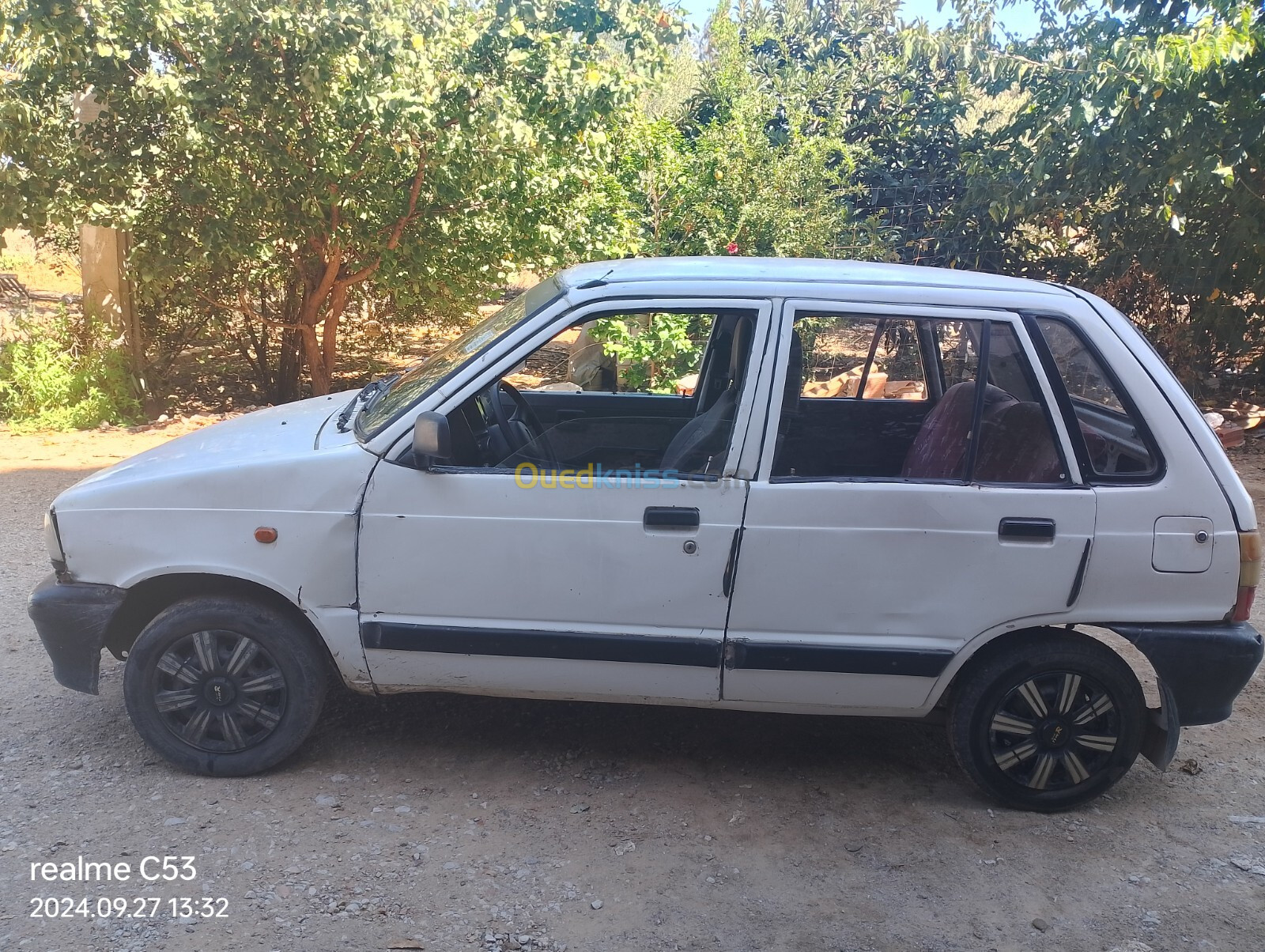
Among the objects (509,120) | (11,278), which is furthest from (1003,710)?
(11,278)

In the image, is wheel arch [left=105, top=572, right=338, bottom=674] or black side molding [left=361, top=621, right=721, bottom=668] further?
wheel arch [left=105, top=572, right=338, bottom=674]

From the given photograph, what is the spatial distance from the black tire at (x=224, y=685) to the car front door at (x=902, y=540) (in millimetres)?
1509

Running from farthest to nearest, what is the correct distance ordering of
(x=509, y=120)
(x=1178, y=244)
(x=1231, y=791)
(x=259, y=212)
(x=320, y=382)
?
1. (x=320, y=382)
2. (x=1178, y=244)
3. (x=259, y=212)
4. (x=509, y=120)
5. (x=1231, y=791)

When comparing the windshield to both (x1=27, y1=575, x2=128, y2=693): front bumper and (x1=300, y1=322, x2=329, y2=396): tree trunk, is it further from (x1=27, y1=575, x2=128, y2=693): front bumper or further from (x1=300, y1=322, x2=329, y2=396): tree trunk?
(x1=300, y1=322, x2=329, y2=396): tree trunk

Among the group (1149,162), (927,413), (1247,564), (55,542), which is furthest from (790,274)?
(1149,162)

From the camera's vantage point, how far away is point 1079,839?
3.57 m

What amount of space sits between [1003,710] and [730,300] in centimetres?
170

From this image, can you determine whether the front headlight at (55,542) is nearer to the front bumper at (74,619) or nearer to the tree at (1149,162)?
the front bumper at (74,619)

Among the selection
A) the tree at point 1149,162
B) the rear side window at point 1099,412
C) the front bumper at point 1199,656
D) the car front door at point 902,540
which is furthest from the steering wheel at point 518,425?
the tree at point 1149,162

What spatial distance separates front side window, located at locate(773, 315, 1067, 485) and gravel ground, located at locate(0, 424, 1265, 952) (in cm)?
122

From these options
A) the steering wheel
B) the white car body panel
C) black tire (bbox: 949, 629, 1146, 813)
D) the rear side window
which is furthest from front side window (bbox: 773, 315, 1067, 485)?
the white car body panel

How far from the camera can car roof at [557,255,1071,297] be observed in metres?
3.57

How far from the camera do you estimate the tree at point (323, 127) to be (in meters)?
7.88

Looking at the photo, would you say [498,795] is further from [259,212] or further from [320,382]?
[320,382]
